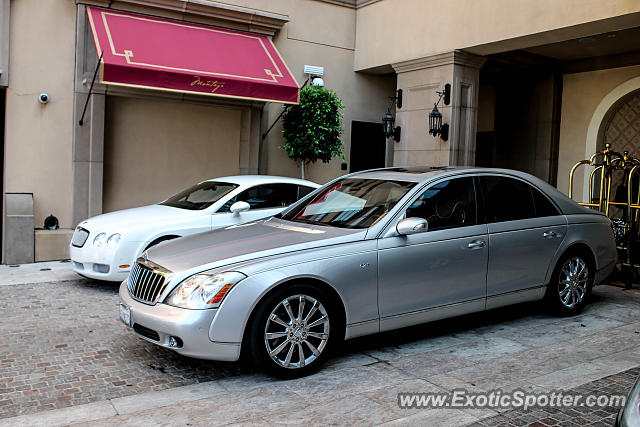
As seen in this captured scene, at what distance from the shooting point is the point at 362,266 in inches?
197

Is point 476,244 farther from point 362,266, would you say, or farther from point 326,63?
point 326,63

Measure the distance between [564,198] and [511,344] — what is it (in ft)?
6.44

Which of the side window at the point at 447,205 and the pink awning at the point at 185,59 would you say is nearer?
the side window at the point at 447,205

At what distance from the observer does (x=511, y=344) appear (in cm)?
570

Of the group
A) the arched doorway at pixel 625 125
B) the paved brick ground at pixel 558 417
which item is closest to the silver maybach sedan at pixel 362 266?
the paved brick ground at pixel 558 417

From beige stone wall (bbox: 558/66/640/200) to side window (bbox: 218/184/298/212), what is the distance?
7.37 m

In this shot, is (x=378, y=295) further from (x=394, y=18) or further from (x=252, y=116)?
(x=394, y=18)

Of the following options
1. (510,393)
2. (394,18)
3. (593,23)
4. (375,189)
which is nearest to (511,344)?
(510,393)

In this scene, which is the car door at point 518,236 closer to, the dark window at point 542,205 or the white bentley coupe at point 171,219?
the dark window at point 542,205

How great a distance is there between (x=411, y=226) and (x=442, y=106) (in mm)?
7005

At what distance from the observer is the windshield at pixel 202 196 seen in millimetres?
8516

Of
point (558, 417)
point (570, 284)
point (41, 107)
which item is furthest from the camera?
point (41, 107)

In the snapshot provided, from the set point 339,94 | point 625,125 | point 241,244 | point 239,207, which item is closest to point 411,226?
point 241,244

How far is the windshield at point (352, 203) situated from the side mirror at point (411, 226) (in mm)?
245
